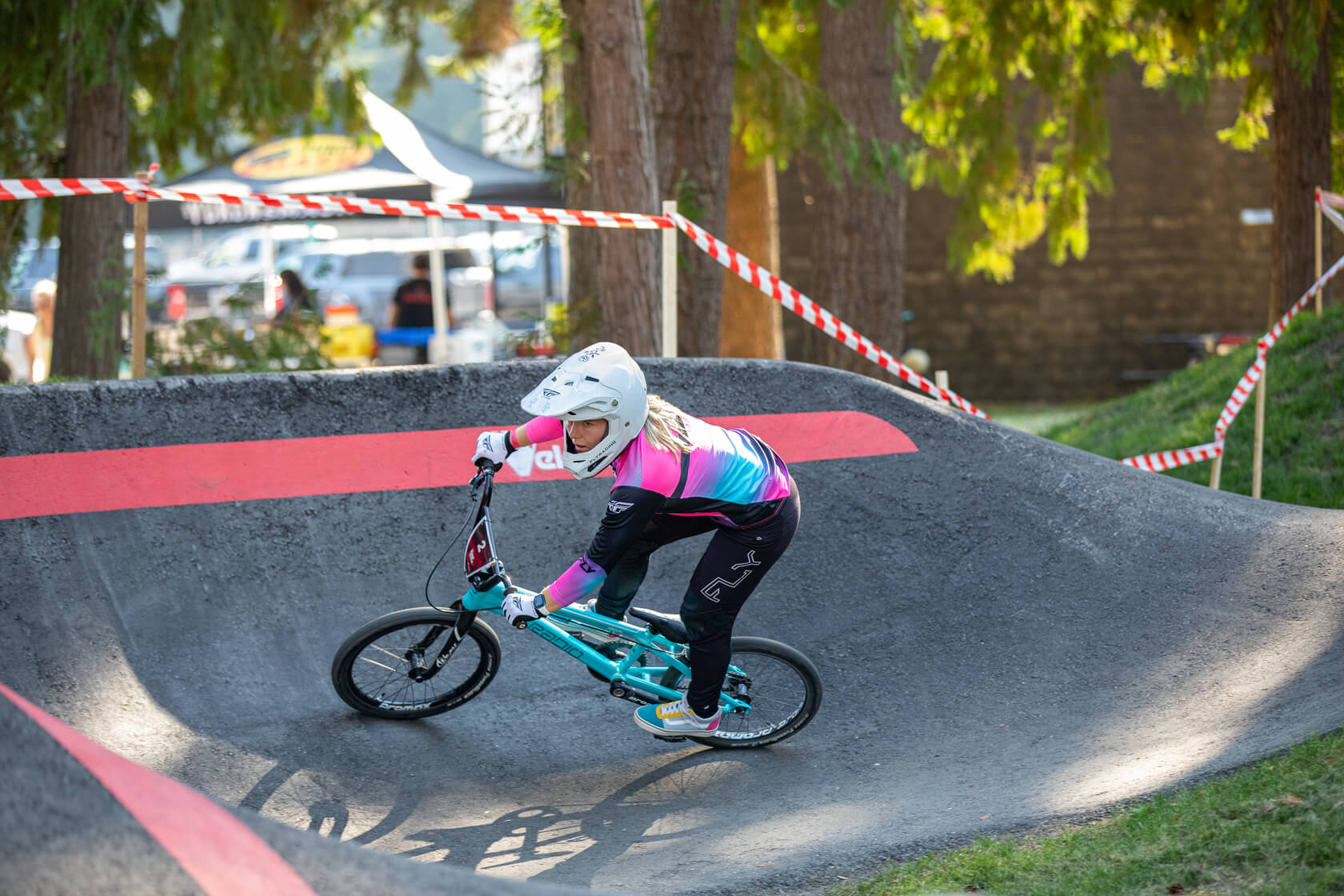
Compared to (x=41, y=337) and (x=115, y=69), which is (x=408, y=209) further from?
(x=41, y=337)

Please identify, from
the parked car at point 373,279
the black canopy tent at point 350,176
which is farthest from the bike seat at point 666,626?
the parked car at point 373,279

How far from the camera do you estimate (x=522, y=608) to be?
4.95m

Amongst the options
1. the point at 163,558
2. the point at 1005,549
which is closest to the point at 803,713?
the point at 1005,549

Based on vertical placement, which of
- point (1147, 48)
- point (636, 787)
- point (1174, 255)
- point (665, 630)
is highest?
point (1147, 48)

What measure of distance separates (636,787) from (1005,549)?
2.86 metres

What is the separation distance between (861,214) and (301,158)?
23.8 ft

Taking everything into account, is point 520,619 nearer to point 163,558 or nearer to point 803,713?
point 803,713

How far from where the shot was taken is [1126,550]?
6.84m

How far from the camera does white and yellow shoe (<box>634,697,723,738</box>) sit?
531cm

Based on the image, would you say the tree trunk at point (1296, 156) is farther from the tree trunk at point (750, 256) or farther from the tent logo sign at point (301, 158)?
the tent logo sign at point (301, 158)

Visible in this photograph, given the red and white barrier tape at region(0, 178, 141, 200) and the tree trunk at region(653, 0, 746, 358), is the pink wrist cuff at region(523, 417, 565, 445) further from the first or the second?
the tree trunk at region(653, 0, 746, 358)

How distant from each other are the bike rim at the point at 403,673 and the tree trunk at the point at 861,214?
28.1 feet

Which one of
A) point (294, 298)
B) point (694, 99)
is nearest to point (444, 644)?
point (694, 99)

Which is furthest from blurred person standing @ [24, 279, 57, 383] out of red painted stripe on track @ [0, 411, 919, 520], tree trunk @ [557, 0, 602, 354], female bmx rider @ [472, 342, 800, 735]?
female bmx rider @ [472, 342, 800, 735]
